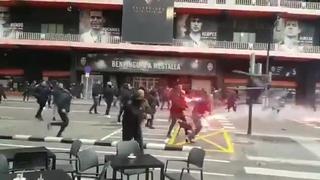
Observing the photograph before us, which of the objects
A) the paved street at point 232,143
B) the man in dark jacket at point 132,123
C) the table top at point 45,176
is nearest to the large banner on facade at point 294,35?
the paved street at point 232,143

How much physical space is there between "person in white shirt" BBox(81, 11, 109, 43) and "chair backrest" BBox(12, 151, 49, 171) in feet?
112

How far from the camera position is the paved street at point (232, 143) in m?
11.9

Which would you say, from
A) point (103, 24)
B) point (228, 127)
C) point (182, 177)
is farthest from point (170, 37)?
point (182, 177)

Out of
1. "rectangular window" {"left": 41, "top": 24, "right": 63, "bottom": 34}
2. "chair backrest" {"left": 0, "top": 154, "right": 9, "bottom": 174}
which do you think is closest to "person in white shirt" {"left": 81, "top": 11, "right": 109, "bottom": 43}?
"rectangular window" {"left": 41, "top": 24, "right": 63, "bottom": 34}

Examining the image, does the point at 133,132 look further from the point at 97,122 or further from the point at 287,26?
the point at 287,26

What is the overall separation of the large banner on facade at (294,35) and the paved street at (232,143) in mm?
16874

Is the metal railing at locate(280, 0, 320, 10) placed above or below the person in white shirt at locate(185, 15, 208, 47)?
above

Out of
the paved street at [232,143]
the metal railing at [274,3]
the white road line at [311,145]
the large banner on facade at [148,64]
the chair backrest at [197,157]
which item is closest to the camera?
the chair backrest at [197,157]

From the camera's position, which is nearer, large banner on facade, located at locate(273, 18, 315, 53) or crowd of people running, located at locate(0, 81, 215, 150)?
crowd of people running, located at locate(0, 81, 215, 150)

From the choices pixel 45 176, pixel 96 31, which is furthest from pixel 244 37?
pixel 45 176

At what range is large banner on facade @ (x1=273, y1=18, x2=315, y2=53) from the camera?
40.8m

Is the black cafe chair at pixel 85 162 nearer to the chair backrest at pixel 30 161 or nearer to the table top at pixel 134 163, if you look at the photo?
the table top at pixel 134 163

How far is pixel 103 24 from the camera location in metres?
42.0

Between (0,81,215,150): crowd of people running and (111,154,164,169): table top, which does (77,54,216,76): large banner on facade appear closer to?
(0,81,215,150): crowd of people running
